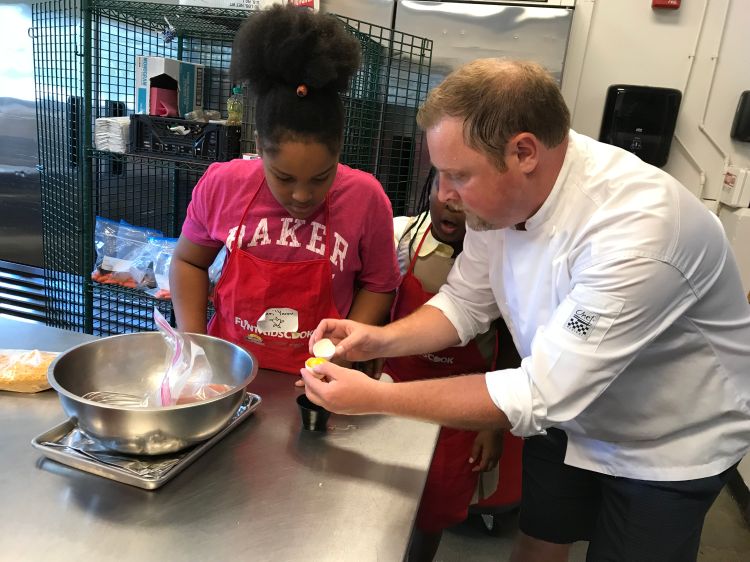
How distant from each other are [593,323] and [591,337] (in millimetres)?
22

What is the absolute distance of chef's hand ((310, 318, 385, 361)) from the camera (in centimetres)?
112

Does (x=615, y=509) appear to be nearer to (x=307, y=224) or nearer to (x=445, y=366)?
(x=445, y=366)

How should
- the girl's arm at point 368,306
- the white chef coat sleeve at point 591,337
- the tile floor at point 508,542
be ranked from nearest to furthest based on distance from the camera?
the white chef coat sleeve at point 591,337 < the girl's arm at point 368,306 < the tile floor at point 508,542

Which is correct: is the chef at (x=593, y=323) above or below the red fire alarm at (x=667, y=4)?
below

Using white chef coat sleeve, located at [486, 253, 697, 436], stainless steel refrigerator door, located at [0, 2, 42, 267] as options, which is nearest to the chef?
white chef coat sleeve, located at [486, 253, 697, 436]

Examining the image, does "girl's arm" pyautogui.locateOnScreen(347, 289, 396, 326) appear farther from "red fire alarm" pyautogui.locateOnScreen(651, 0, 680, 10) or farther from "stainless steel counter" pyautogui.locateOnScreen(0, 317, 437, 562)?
"red fire alarm" pyautogui.locateOnScreen(651, 0, 680, 10)

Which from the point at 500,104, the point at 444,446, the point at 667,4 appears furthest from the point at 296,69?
the point at 667,4

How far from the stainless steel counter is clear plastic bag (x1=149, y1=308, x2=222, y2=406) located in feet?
0.31

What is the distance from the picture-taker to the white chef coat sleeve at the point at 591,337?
85cm

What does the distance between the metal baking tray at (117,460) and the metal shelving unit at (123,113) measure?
4.47 ft

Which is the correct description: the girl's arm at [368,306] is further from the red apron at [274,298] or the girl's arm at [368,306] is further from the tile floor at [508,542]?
the tile floor at [508,542]

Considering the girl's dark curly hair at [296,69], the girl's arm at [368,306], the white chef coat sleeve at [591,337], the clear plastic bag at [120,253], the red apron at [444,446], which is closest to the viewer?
the white chef coat sleeve at [591,337]

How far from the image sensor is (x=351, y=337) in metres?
1.12

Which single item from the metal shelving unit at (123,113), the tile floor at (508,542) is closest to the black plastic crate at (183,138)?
the metal shelving unit at (123,113)
